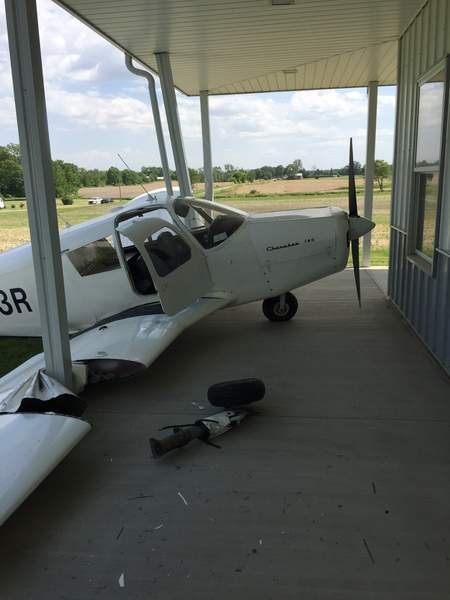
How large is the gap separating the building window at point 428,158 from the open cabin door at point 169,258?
8.20 feet

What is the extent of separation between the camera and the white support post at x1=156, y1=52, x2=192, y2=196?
727 centimetres

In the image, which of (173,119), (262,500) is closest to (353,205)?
(173,119)

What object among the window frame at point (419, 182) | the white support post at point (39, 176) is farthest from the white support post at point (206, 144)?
the white support post at point (39, 176)

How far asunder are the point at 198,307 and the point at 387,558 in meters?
3.45

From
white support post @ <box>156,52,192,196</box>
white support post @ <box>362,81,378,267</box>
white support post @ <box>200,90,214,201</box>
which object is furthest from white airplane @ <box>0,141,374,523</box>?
white support post @ <box>200,90,214,201</box>

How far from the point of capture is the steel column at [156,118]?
768 cm

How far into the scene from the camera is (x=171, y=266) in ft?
16.8

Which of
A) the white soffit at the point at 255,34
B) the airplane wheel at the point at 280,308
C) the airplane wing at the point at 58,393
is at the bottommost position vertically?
the airplane wheel at the point at 280,308

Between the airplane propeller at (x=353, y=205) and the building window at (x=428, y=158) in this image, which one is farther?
the airplane propeller at (x=353, y=205)

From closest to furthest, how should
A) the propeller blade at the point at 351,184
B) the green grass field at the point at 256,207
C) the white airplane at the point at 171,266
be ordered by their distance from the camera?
the white airplane at the point at 171,266 < the propeller blade at the point at 351,184 < the green grass field at the point at 256,207

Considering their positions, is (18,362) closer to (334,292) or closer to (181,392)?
(181,392)

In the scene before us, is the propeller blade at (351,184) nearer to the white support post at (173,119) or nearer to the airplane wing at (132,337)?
the airplane wing at (132,337)

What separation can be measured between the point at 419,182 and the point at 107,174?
1044 cm

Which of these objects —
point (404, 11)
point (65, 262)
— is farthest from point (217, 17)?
point (65, 262)
